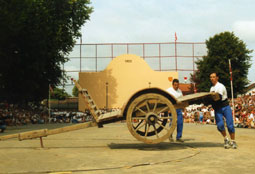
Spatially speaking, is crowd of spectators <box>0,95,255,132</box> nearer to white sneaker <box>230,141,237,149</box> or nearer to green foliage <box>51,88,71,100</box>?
green foliage <box>51,88,71,100</box>

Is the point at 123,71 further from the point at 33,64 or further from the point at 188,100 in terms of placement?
the point at 188,100

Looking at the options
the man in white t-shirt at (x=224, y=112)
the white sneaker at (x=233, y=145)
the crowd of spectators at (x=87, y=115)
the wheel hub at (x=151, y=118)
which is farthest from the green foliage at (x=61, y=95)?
the white sneaker at (x=233, y=145)

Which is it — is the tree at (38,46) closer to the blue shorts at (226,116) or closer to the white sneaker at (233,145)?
the blue shorts at (226,116)

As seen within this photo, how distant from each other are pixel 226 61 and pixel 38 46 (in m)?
25.5

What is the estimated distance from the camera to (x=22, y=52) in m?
23.8

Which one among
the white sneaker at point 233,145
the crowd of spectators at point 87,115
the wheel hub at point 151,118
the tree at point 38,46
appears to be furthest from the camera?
the tree at point 38,46

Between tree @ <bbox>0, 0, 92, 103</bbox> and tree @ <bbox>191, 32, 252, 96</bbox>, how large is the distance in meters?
18.8

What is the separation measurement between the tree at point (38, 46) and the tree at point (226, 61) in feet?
61.7

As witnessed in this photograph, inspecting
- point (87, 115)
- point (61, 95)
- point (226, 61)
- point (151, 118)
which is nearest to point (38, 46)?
point (87, 115)

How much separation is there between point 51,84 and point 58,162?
2562cm

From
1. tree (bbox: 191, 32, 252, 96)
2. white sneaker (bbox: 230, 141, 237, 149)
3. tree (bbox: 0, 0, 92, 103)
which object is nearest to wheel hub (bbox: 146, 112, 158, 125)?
white sneaker (bbox: 230, 141, 237, 149)

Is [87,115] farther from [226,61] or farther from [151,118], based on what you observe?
[151,118]

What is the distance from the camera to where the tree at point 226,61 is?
36719 mm

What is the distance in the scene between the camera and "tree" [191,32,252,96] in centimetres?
3672
